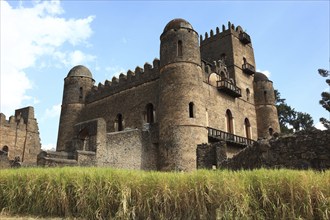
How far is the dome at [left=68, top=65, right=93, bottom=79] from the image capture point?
3009 centimetres

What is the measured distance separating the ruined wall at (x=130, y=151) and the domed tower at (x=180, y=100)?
87 centimetres

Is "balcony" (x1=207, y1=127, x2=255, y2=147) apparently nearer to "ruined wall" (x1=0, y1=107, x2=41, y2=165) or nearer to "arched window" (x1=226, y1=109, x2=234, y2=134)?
"arched window" (x1=226, y1=109, x2=234, y2=134)

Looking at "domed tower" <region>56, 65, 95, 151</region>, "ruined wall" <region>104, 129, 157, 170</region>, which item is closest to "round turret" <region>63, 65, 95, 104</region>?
"domed tower" <region>56, 65, 95, 151</region>

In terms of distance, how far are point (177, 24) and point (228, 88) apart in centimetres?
611

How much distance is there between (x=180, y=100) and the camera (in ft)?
65.7

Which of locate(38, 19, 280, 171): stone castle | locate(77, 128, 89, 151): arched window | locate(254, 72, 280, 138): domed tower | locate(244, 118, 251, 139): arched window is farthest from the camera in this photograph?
locate(254, 72, 280, 138): domed tower

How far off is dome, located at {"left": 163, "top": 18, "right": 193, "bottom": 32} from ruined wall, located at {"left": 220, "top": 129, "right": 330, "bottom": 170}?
44.1 ft

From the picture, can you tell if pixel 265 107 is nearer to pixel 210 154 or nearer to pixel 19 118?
pixel 210 154

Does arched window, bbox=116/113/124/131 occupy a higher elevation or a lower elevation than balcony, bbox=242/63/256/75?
lower

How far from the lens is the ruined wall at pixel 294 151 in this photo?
8.45 metres

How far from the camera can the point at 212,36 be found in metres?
30.5

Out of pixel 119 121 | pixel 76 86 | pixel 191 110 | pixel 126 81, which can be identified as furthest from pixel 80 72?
pixel 191 110

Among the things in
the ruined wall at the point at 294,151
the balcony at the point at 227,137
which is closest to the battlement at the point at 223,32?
the balcony at the point at 227,137

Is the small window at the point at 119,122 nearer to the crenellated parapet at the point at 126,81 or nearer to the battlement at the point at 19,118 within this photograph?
the crenellated parapet at the point at 126,81
